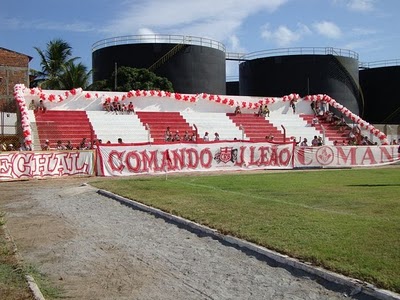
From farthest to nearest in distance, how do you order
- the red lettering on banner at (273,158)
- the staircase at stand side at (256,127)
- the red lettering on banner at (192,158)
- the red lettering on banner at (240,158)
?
the staircase at stand side at (256,127)
the red lettering on banner at (273,158)
the red lettering on banner at (240,158)
the red lettering on banner at (192,158)

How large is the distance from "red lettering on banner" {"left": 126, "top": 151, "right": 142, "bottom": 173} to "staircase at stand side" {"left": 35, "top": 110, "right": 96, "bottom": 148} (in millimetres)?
5042

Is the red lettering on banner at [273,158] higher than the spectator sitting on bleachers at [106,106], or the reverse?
the spectator sitting on bleachers at [106,106]

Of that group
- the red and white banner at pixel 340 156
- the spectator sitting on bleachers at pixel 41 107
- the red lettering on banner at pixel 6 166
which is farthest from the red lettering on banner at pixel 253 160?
the spectator sitting on bleachers at pixel 41 107

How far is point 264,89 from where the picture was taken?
55031 mm

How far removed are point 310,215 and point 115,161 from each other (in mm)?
15288

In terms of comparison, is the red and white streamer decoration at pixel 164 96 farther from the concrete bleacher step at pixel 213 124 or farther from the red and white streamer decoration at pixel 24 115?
the concrete bleacher step at pixel 213 124

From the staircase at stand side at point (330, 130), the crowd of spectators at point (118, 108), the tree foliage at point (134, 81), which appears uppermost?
the tree foliage at point (134, 81)

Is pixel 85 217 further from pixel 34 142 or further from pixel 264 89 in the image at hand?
pixel 264 89

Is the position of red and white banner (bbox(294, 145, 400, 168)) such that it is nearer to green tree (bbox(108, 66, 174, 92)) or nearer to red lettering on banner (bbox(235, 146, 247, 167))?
red lettering on banner (bbox(235, 146, 247, 167))

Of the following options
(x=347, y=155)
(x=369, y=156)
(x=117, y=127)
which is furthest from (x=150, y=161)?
(x=369, y=156)

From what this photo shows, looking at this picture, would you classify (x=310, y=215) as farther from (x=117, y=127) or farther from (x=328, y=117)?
(x=328, y=117)

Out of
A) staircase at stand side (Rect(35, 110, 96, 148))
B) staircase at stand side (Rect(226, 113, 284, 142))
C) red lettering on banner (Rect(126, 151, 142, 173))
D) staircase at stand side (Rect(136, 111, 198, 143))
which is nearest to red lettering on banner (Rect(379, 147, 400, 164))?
staircase at stand side (Rect(226, 113, 284, 142))

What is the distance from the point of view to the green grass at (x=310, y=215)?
6.65m

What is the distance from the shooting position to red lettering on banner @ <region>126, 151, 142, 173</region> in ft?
79.8
